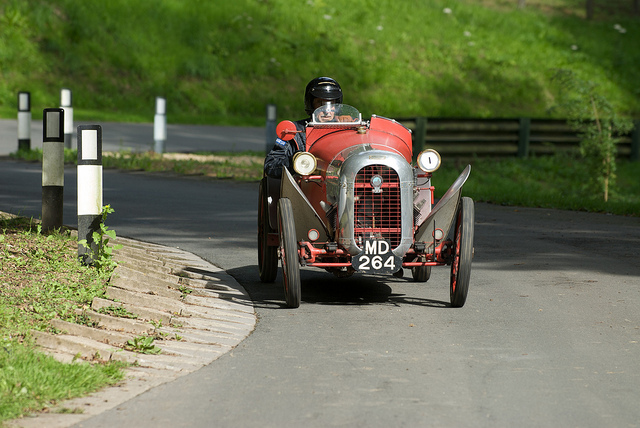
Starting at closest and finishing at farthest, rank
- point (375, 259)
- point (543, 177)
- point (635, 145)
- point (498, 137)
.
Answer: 1. point (375, 259)
2. point (543, 177)
3. point (498, 137)
4. point (635, 145)

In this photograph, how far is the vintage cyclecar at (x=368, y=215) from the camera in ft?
22.7

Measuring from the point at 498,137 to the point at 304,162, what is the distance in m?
15.7

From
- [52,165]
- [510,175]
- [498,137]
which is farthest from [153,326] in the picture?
[498,137]

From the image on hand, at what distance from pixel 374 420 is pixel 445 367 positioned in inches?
41.4

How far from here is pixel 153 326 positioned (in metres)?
5.98

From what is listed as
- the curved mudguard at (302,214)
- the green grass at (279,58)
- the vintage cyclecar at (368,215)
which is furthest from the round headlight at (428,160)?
the green grass at (279,58)

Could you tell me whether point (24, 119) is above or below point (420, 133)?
below

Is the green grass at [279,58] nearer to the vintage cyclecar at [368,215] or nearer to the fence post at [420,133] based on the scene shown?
the fence post at [420,133]

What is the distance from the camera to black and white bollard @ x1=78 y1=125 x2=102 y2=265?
7203mm

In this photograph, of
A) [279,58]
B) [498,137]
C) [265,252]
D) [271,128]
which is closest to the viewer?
[265,252]

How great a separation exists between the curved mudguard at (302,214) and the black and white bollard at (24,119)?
1148 centimetres

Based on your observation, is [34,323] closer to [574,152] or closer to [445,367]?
[445,367]

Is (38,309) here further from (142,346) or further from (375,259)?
(375,259)

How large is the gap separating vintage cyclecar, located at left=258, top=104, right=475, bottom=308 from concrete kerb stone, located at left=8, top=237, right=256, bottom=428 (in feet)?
2.17
